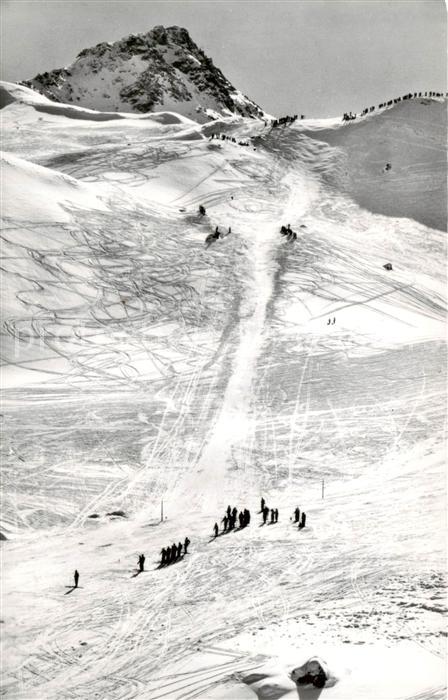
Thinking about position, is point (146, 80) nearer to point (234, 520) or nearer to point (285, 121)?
point (285, 121)

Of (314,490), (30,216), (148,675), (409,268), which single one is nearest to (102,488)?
(314,490)

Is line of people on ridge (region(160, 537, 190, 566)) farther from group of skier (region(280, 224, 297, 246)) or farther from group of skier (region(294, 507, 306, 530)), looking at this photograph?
group of skier (region(280, 224, 297, 246))

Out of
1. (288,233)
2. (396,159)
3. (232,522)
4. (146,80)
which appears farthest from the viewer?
(146,80)

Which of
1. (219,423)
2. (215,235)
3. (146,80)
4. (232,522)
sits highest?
(146,80)

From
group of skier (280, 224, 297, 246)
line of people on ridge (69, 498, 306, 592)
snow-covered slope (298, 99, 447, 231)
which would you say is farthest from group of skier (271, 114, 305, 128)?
line of people on ridge (69, 498, 306, 592)

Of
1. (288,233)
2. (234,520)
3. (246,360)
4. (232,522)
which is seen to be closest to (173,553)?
(232,522)

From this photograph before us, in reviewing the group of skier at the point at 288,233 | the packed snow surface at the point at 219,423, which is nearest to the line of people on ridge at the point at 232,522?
the packed snow surface at the point at 219,423

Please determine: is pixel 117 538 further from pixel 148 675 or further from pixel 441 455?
pixel 441 455

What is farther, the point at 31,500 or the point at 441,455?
the point at 441,455
